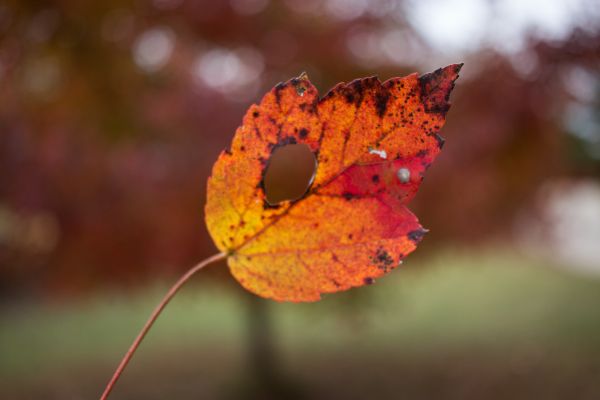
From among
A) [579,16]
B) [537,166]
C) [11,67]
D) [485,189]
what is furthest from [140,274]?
[579,16]

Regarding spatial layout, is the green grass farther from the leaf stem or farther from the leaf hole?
the leaf stem

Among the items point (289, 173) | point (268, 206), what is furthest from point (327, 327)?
point (268, 206)

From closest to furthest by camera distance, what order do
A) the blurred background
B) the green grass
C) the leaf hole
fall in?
the blurred background
the leaf hole
the green grass

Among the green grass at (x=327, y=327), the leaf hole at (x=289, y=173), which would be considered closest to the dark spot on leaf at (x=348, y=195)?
the leaf hole at (x=289, y=173)

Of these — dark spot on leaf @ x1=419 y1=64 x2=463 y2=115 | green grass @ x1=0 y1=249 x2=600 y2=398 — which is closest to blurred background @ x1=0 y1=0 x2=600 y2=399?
green grass @ x1=0 y1=249 x2=600 y2=398

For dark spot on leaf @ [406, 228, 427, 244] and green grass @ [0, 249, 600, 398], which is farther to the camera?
green grass @ [0, 249, 600, 398]

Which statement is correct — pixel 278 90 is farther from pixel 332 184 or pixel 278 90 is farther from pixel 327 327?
pixel 327 327
